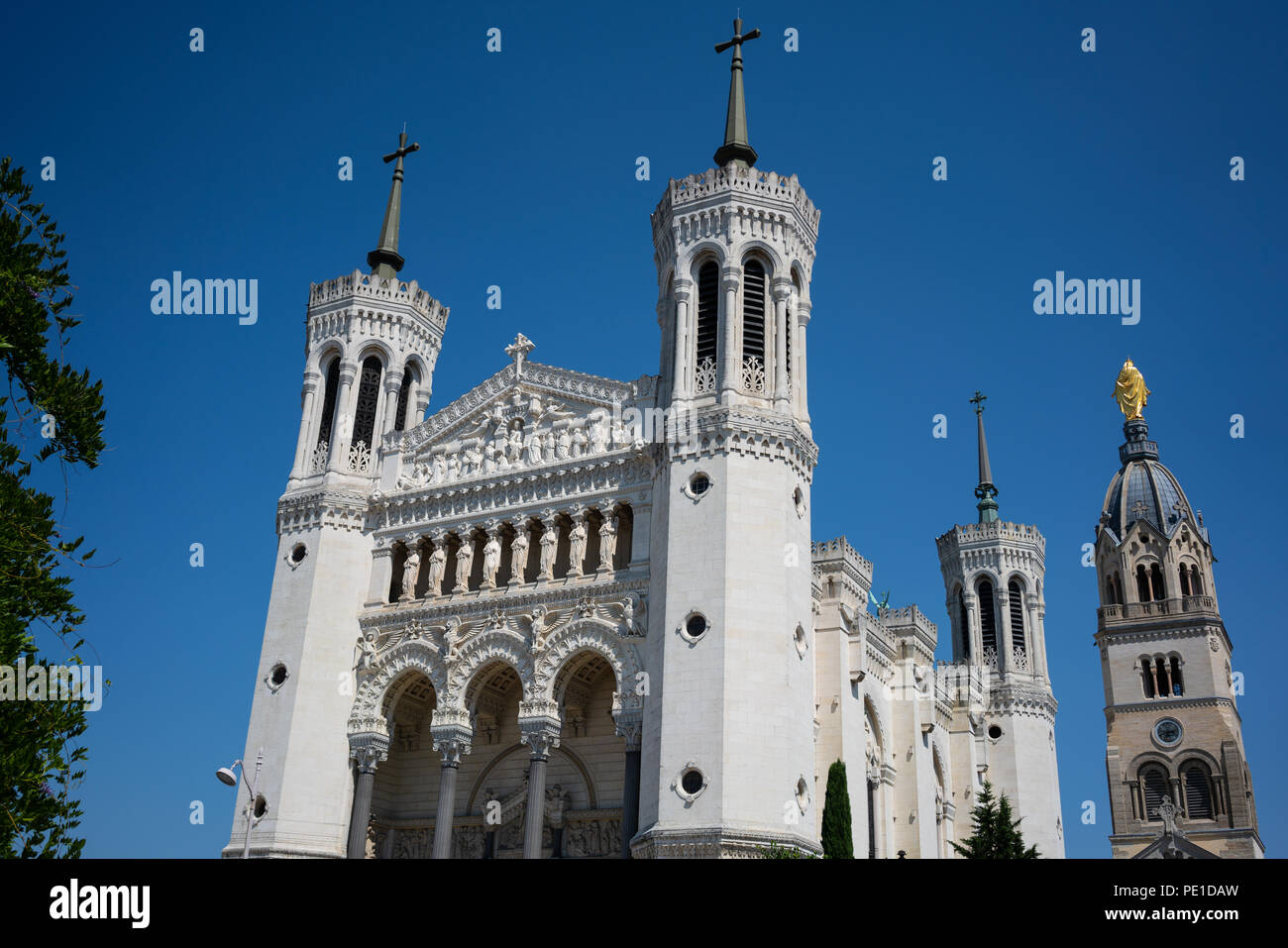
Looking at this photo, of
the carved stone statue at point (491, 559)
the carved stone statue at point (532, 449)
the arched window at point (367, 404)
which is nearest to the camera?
the carved stone statue at point (491, 559)

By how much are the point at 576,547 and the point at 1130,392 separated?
71.0 meters

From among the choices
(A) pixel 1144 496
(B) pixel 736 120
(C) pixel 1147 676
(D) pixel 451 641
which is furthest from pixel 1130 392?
(D) pixel 451 641

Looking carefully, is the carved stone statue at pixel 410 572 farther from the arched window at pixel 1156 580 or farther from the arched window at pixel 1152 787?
the arched window at pixel 1156 580

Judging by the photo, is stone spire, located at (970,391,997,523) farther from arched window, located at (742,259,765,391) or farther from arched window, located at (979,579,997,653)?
arched window, located at (742,259,765,391)

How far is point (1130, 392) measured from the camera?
3866 inches

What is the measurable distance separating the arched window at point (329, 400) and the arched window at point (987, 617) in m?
41.0

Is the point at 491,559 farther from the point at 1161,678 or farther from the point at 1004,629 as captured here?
the point at 1161,678

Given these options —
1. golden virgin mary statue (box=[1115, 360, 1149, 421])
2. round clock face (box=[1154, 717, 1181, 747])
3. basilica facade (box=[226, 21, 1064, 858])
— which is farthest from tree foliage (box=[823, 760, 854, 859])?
golden virgin mary statue (box=[1115, 360, 1149, 421])

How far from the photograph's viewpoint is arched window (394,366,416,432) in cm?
4972

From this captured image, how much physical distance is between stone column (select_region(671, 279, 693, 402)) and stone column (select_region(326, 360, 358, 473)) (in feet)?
46.4

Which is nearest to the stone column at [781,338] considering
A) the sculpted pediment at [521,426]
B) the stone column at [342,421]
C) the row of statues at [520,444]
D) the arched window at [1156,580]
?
the sculpted pediment at [521,426]

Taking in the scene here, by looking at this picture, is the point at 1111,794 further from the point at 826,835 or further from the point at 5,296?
the point at 5,296

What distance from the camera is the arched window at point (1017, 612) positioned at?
232 feet

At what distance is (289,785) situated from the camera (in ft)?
136
